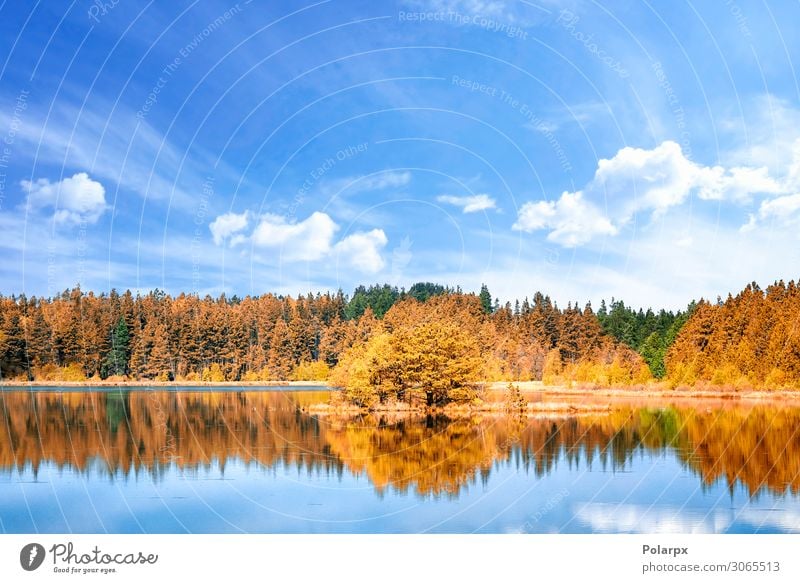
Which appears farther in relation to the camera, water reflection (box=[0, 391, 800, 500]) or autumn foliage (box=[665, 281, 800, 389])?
autumn foliage (box=[665, 281, 800, 389])

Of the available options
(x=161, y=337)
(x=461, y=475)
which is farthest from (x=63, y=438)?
(x=161, y=337)

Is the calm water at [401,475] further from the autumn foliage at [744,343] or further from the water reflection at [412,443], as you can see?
the autumn foliage at [744,343]

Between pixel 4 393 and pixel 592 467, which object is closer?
pixel 592 467

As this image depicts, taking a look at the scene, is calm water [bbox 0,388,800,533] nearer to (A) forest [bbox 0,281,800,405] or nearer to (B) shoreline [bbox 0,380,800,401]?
(B) shoreline [bbox 0,380,800,401]

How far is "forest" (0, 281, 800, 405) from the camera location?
71.6 meters

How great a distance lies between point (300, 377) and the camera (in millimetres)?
94438

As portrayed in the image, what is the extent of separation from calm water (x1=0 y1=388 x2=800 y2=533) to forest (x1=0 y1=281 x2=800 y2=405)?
3032 cm

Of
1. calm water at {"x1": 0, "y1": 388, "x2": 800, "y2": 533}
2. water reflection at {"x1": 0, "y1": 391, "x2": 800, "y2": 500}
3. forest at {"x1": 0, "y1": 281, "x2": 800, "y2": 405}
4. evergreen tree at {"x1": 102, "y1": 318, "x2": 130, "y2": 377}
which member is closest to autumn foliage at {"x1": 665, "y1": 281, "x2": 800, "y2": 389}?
forest at {"x1": 0, "y1": 281, "x2": 800, "y2": 405}

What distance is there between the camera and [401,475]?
1003 inches

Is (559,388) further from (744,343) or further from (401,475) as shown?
(401,475)
